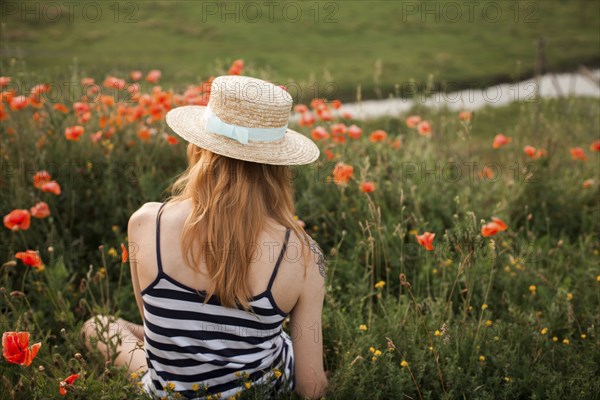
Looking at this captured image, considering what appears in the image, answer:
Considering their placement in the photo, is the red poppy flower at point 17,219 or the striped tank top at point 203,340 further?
the red poppy flower at point 17,219

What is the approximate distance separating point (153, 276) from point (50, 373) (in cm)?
79

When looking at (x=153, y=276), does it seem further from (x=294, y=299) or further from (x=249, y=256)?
(x=294, y=299)

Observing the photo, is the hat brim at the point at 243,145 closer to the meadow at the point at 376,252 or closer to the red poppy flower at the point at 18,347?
the meadow at the point at 376,252

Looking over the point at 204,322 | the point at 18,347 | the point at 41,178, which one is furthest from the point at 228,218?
the point at 41,178

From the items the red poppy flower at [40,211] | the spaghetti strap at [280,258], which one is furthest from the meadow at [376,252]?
the spaghetti strap at [280,258]

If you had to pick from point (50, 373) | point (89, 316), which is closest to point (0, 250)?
point (89, 316)

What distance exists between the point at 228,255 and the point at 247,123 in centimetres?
42

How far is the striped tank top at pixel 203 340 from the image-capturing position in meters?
1.96

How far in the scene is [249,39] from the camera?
414 inches

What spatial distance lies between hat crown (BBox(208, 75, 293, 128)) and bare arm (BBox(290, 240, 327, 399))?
43cm

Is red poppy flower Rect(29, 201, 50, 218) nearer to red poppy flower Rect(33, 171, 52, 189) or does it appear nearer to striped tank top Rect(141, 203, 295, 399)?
red poppy flower Rect(33, 171, 52, 189)

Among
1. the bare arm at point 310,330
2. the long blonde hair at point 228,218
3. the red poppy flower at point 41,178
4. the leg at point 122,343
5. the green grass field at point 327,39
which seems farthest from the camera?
the green grass field at point 327,39

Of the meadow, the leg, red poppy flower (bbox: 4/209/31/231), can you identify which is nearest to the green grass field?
the meadow

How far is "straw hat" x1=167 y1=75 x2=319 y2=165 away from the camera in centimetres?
195
